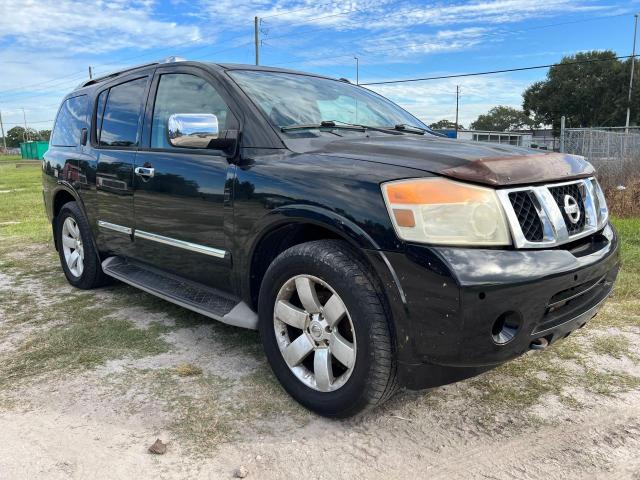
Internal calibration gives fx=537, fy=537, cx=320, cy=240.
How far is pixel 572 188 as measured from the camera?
261 cm

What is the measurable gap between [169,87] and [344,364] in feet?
7.68

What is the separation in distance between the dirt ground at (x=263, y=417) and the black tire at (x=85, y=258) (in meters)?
0.97

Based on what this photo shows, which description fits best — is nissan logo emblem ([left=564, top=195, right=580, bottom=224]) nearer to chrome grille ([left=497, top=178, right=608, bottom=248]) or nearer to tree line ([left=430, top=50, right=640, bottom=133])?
chrome grille ([left=497, top=178, right=608, bottom=248])

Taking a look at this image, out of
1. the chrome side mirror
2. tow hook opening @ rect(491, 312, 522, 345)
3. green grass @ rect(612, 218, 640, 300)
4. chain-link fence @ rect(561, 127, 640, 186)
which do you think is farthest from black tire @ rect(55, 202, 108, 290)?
chain-link fence @ rect(561, 127, 640, 186)

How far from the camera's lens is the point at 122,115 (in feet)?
13.7

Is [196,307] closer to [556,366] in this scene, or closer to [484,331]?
[484,331]

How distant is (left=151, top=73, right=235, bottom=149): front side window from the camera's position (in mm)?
3258

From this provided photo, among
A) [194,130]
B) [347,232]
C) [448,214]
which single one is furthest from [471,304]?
[194,130]

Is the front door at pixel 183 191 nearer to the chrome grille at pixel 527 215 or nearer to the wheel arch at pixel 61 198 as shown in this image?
the wheel arch at pixel 61 198

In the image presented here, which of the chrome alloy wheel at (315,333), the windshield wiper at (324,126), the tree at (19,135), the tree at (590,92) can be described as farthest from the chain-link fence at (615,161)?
the tree at (19,135)

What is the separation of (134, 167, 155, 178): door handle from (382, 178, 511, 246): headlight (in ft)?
6.41

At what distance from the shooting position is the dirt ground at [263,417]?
2.25 meters

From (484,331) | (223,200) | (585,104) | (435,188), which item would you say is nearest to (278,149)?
(223,200)

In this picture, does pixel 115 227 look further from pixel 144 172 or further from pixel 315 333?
pixel 315 333
